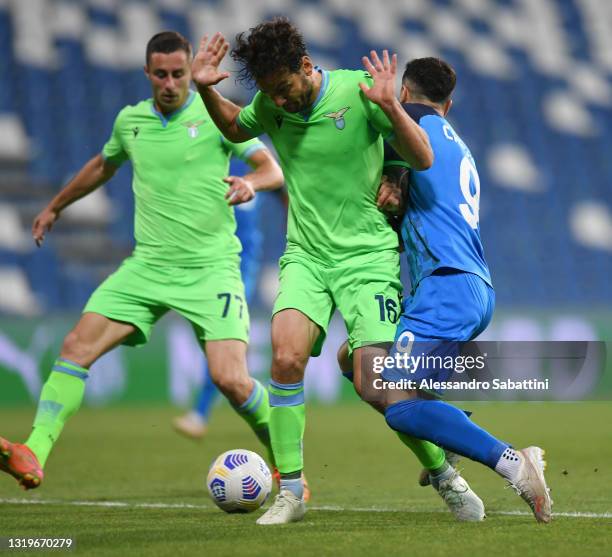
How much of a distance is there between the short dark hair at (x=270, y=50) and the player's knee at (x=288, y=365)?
1.15m

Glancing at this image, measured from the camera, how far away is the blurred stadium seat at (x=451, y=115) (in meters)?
15.6

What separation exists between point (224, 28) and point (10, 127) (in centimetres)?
391

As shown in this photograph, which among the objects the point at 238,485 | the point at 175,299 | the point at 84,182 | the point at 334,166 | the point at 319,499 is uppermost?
the point at 334,166

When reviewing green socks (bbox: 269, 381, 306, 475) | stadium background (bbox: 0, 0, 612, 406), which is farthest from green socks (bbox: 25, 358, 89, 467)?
stadium background (bbox: 0, 0, 612, 406)

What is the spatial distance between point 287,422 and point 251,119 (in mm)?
1330

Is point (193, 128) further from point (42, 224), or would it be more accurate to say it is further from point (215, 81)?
point (215, 81)

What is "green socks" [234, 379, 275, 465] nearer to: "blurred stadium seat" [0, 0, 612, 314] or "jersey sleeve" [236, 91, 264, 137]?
"jersey sleeve" [236, 91, 264, 137]

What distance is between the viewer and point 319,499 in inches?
239

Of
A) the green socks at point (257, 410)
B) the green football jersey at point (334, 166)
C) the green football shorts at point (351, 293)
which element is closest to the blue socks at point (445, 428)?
the green football shorts at point (351, 293)

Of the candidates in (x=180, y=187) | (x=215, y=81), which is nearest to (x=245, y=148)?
(x=180, y=187)

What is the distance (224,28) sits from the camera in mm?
18000

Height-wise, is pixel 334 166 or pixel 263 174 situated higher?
pixel 334 166

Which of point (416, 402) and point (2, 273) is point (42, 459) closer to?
point (416, 402)

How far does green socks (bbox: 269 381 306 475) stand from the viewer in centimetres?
507
